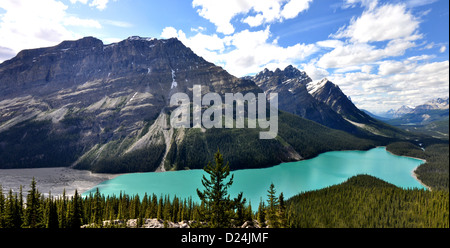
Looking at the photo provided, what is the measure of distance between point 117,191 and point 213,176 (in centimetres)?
10223

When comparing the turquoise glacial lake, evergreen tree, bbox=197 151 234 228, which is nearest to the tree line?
evergreen tree, bbox=197 151 234 228

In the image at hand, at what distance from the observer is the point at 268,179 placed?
382 feet

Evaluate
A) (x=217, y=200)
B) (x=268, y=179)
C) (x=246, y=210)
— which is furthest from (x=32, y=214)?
(x=268, y=179)

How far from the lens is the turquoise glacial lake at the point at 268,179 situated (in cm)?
9694

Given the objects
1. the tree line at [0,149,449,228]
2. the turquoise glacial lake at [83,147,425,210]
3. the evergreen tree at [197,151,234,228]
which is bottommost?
the turquoise glacial lake at [83,147,425,210]

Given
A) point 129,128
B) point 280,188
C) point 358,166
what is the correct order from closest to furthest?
point 280,188 → point 358,166 → point 129,128

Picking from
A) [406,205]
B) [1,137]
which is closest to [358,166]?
[406,205]

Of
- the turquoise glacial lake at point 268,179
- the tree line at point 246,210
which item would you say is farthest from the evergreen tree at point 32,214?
the turquoise glacial lake at point 268,179

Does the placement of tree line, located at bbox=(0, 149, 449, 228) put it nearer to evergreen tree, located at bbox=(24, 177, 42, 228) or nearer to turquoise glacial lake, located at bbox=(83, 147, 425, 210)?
evergreen tree, located at bbox=(24, 177, 42, 228)

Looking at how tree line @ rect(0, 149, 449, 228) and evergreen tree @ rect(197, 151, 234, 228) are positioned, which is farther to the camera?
tree line @ rect(0, 149, 449, 228)

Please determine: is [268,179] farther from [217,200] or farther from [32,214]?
[217,200]

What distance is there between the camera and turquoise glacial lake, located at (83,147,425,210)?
96938 mm

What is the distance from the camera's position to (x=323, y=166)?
152875 mm
